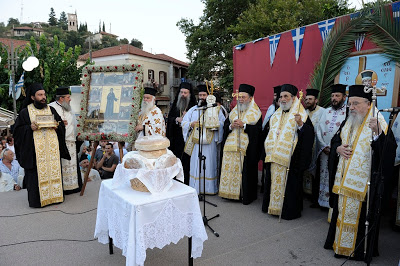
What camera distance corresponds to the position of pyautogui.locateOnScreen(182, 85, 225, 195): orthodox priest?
5.80m

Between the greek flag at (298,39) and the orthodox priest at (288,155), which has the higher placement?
the greek flag at (298,39)

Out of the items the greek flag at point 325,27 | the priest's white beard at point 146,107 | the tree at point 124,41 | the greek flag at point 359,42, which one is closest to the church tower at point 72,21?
the tree at point 124,41

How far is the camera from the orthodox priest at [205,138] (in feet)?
19.0

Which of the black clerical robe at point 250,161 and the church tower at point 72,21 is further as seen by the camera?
the church tower at point 72,21

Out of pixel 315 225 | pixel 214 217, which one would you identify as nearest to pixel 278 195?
pixel 315 225

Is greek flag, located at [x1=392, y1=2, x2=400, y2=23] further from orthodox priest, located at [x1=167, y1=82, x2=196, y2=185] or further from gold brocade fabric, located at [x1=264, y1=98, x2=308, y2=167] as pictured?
orthodox priest, located at [x1=167, y1=82, x2=196, y2=185]

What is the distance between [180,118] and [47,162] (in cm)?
253

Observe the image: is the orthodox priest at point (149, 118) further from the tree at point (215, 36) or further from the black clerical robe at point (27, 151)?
the tree at point (215, 36)

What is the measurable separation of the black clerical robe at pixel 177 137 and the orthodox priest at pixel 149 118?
2.88ft

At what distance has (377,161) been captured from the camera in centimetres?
331

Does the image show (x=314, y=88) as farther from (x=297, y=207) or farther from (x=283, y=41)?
(x=297, y=207)

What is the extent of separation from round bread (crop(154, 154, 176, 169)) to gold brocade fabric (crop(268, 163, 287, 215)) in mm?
2168

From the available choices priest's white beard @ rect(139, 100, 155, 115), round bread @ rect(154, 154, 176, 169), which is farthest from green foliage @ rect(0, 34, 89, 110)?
round bread @ rect(154, 154, 176, 169)

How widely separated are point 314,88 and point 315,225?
8.61ft
